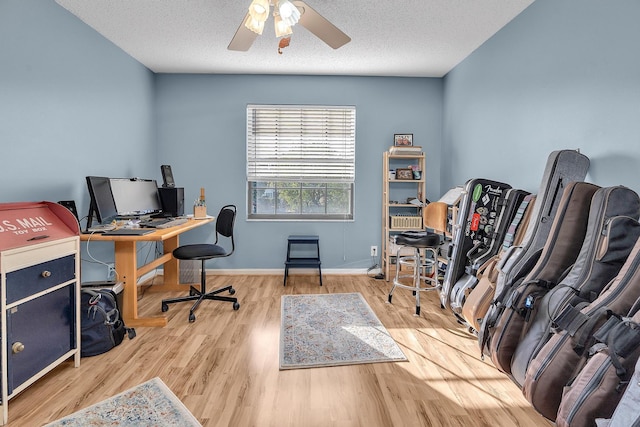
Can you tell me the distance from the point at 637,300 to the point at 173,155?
4.39 metres

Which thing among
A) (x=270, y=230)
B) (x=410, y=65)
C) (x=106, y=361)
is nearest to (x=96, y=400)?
(x=106, y=361)

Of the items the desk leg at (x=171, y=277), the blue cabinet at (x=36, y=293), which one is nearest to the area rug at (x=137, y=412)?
the blue cabinet at (x=36, y=293)

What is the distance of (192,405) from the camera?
5.95 feet

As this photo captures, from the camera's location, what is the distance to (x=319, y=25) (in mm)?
2229

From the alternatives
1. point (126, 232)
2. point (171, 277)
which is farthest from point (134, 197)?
point (171, 277)

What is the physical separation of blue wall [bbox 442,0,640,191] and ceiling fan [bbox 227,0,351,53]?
4.57 feet

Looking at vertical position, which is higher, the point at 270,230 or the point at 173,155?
the point at 173,155

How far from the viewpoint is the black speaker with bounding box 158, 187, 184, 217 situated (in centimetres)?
380

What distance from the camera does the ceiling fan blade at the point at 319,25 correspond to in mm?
2080

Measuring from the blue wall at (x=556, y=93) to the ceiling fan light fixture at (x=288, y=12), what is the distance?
1.69 m

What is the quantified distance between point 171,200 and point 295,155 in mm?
1552

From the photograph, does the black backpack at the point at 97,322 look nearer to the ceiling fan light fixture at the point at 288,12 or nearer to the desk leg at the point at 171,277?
the desk leg at the point at 171,277

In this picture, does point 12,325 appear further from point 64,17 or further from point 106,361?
point 64,17

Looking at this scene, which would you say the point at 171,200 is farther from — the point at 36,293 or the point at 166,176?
the point at 36,293
